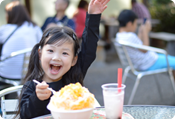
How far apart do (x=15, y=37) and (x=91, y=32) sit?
157cm

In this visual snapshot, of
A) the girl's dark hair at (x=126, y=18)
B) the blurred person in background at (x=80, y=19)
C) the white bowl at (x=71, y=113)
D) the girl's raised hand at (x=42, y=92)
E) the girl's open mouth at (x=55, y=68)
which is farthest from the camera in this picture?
the blurred person in background at (x=80, y=19)

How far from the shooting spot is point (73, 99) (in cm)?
78

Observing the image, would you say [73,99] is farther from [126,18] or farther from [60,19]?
[60,19]

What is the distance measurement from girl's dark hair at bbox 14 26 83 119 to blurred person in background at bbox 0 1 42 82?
130 cm

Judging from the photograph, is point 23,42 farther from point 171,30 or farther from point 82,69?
point 171,30

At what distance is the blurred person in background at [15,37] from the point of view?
100.0 inches

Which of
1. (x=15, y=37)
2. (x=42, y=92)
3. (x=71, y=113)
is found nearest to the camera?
(x=71, y=113)

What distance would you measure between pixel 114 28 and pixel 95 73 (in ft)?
9.43

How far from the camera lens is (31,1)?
667cm

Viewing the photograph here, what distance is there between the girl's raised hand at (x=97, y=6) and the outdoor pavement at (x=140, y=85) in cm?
187

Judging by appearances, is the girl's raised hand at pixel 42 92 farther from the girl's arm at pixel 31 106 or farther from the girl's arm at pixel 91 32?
the girl's arm at pixel 91 32

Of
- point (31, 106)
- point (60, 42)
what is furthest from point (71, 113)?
point (60, 42)

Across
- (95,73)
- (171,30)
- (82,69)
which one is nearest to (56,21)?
(95,73)

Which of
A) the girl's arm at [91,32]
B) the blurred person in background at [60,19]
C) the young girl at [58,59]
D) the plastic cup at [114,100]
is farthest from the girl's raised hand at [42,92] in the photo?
the blurred person in background at [60,19]
